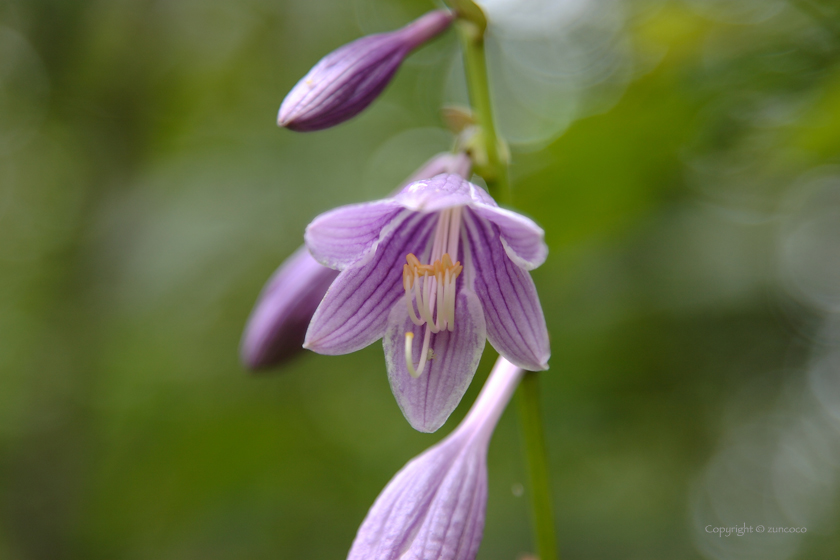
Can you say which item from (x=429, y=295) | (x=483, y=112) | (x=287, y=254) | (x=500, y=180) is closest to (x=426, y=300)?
(x=429, y=295)

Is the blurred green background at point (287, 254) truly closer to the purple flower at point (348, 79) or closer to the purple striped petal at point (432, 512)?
the purple flower at point (348, 79)

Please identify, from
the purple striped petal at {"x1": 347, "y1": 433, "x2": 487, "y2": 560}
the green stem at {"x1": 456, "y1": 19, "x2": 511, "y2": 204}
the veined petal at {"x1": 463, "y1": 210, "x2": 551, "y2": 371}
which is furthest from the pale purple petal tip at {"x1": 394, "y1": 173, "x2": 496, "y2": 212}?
the purple striped petal at {"x1": 347, "y1": 433, "x2": 487, "y2": 560}

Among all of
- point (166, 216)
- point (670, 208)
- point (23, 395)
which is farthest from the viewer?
point (23, 395)

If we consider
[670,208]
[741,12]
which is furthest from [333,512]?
[741,12]

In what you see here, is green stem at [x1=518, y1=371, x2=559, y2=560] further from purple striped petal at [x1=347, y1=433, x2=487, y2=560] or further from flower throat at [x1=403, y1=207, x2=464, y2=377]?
flower throat at [x1=403, y1=207, x2=464, y2=377]

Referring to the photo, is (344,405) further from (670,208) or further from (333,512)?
(670,208)

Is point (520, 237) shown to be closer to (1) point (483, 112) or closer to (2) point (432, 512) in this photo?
(1) point (483, 112)
